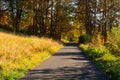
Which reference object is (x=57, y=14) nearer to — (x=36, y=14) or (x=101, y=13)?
(x=36, y=14)

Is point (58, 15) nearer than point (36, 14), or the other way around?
point (36, 14)

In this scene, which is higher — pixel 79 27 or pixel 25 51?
pixel 25 51

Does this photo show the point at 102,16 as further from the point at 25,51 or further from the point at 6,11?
the point at 25,51

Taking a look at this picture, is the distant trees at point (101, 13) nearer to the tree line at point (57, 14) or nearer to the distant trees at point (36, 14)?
the tree line at point (57, 14)

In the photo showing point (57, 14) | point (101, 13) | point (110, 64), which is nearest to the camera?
point (110, 64)

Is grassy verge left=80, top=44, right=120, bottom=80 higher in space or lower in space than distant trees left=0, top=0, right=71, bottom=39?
higher

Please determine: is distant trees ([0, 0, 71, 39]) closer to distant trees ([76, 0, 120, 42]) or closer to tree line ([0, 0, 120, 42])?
tree line ([0, 0, 120, 42])

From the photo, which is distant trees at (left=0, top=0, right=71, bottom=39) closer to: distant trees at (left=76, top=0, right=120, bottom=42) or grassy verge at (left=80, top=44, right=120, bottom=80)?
distant trees at (left=76, top=0, right=120, bottom=42)

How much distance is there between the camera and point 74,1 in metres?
78.1

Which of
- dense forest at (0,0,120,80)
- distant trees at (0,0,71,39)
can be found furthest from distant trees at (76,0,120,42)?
distant trees at (0,0,71,39)

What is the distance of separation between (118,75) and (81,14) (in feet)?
210

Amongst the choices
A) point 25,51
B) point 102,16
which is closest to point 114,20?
point 102,16

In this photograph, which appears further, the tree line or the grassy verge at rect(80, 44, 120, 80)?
the tree line

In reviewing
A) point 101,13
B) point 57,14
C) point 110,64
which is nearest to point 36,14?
point 57,14
